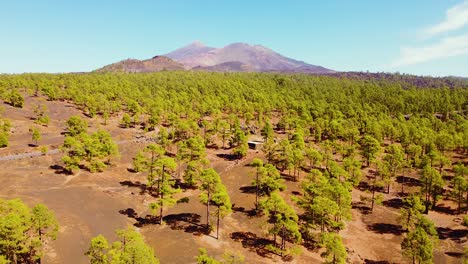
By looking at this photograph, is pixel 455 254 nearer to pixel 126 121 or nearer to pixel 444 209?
pixel 444 209

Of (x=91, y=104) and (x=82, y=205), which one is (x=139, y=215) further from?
(x=91, y=104)

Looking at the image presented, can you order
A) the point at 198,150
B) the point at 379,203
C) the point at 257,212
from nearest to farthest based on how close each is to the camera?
the point at 257,212
the point at 379,203
the point at 198,150

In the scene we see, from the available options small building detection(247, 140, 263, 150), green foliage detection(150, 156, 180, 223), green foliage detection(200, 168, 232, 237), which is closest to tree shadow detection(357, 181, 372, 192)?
small building detection(247, 140, 263, 150)

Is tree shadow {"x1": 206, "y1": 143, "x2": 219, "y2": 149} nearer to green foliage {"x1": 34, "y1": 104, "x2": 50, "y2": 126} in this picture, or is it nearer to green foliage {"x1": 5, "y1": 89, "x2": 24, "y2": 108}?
green foliage {"x1": 34, "y1": 104, "x2": 50, "y2": 126}

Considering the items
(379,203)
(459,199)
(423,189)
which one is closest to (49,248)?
(379,203)

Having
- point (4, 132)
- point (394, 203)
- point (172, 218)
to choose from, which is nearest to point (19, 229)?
point (172, 218)

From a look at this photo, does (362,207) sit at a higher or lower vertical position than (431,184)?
lower
